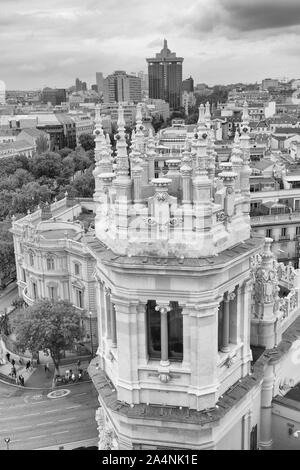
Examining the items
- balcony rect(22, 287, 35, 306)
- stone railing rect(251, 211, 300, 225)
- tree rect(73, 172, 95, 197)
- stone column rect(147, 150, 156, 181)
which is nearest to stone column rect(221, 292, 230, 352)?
stone column rect(147, 150, 156, 181)

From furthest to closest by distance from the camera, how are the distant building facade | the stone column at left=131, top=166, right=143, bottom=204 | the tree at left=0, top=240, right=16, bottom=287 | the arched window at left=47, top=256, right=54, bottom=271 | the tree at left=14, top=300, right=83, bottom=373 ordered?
the tree at left=0, top=240, right=16, bottom=287, the arched window at left=47, top=256, right=54, bottom=271, the distant building facade, the tree at left=14, top=300, right=83, bottom=373, the stone column at left=131, top=166, right=143, bottom=204

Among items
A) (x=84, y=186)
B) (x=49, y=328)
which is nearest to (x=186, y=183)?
(x=49, y=328)

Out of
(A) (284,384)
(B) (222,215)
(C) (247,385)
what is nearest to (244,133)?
(B) (222,215)

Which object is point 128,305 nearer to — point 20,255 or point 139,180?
point 139,180

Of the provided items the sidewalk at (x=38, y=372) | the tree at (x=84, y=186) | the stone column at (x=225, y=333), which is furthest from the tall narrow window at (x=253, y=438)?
the tree at (x=84, y=186)

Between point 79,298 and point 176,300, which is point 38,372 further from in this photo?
point 176,300

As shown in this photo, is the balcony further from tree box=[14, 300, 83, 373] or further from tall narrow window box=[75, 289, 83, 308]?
tree box=[14, 300, 83, 373]

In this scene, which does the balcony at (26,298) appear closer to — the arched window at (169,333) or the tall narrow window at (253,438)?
the tall narrow window at (253,438)
